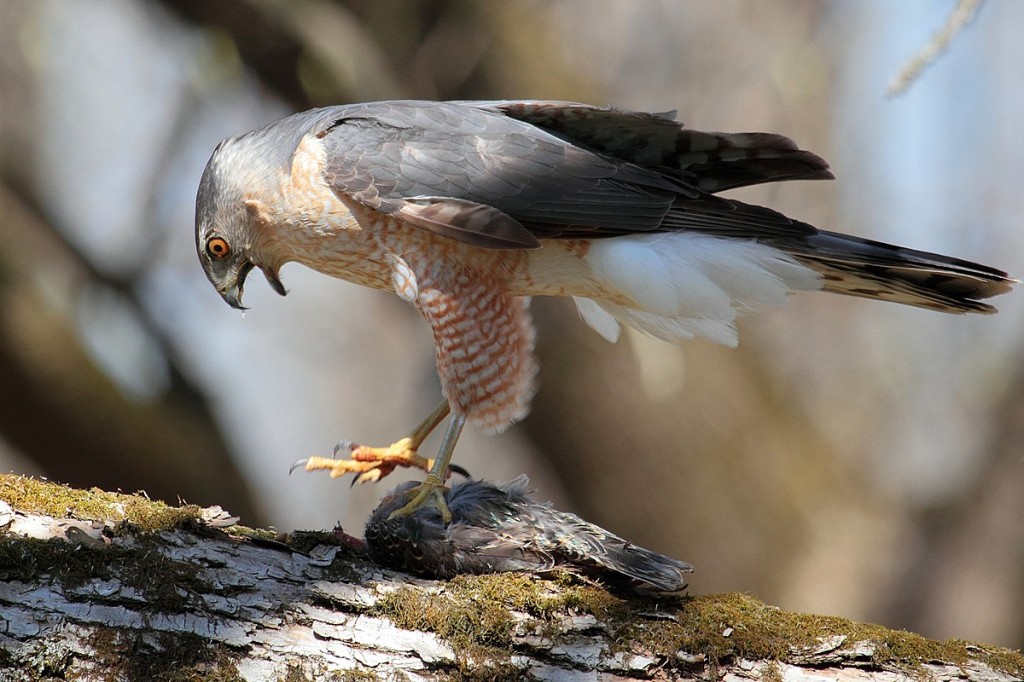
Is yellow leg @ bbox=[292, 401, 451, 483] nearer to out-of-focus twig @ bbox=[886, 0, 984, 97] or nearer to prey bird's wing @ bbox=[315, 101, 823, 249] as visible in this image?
prey bird's wing @ bbox=[315, 101, 823, 249]

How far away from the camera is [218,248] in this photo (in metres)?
4.28

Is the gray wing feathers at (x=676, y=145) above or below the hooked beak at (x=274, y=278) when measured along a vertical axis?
above

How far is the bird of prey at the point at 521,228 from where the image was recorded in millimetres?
3723

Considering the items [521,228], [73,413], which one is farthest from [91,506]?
[73,413]

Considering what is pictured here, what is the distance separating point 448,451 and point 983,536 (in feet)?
13.1

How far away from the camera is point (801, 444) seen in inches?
252

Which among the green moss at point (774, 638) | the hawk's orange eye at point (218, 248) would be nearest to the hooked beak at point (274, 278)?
the hawk's orange eye at point (218, 248)

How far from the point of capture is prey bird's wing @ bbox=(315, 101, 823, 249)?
12.2ft

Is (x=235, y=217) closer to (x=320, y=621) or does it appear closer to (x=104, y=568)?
(x=104, y=568)

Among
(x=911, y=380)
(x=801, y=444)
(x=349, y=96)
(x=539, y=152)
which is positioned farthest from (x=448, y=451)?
(x=911, y=380)

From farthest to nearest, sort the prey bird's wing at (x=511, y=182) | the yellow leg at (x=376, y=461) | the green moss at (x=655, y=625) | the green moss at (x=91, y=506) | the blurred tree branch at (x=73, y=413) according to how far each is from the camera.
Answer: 1. the blurred tree branch at (x=73, y=413)
2. the yellow leg at (x=376, y=461)
3. the prey bird's wing at (x=511, y=182)
4. the green moss at (x=91, y=506)
5. the green moss at (x=655, y=625)

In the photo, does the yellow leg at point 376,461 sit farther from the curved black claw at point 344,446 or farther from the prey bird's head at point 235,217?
the prey bird's head at point 235,217

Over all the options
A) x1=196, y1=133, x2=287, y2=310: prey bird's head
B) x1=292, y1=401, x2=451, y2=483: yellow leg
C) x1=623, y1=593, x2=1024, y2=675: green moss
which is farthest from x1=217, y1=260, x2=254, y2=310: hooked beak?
x1=623, y1=593, x2=1024, y2=675: green moss

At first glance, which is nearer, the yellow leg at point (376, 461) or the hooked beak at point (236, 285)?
the yellow leg at point (376, 461)
